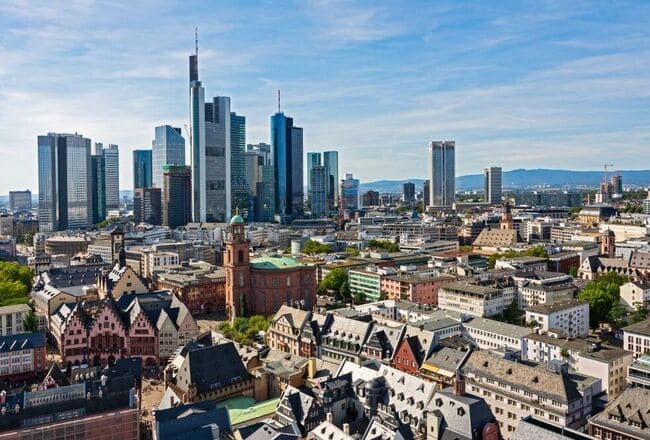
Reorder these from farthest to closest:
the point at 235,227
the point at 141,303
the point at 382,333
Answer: the point at 235,227
the point at 141,303
the point at 382,333

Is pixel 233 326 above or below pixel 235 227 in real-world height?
below

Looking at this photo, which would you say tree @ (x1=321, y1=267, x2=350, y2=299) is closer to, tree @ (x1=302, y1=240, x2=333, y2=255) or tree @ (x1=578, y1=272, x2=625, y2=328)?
tree @ (x1=578, y1=272, x2=625, y2=328)

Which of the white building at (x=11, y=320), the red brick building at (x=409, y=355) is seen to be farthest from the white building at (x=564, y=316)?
the white building at (x=11, y=320)

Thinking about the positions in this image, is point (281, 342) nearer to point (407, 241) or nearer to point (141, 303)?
point (141, 303)

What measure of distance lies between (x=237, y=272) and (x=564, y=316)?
166 ft

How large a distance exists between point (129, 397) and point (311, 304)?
184ft

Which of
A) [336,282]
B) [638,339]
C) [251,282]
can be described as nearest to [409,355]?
[638,339]

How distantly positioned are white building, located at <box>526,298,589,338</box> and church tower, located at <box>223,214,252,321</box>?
145 ft

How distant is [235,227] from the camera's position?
99.0 m

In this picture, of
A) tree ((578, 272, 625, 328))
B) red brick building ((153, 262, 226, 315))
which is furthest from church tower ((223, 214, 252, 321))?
tree ((578, 272, 625, 328))

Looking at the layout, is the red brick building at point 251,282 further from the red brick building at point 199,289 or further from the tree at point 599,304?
the tree at point 599,304

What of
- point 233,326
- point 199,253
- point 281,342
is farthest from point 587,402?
point 199,253

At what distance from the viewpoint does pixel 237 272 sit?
9894 centimetres

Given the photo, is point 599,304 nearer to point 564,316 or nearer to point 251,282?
point 564,316
